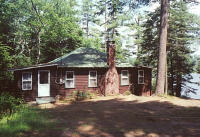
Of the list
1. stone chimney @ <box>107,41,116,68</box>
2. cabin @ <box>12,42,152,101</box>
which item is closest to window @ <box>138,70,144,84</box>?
cabin @ <box>12,42,152,101</box>

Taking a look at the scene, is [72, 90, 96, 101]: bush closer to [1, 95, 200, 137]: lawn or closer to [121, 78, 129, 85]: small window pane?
[121, 78, 129, 85]: small window pane

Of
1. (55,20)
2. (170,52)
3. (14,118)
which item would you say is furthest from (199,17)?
(14,118)

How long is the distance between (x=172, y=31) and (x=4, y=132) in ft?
79.0

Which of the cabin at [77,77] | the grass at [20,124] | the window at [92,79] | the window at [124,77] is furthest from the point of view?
the window at [124,77]

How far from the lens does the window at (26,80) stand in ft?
47.9

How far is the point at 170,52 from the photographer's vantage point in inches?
968

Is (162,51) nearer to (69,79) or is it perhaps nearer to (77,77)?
(77,77)

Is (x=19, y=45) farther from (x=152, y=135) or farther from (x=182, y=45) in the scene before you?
(x=152, y=135)

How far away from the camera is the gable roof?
1691cm

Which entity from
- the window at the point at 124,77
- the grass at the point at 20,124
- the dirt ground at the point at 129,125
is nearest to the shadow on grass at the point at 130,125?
the dirt ground at the point at 129,125

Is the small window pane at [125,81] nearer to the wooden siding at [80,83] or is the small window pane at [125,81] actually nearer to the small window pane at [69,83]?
the wooden siding at [80,83]

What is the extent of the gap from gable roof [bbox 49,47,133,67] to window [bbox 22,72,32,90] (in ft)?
9.49

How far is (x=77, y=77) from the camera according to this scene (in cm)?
→ 1673

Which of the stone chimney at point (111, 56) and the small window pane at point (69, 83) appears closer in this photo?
the small window pane at point (69, 83)
